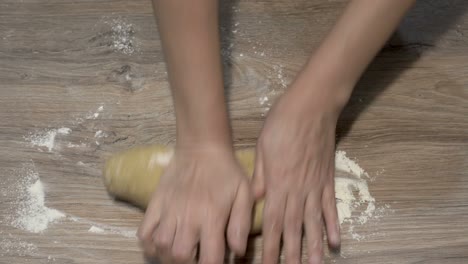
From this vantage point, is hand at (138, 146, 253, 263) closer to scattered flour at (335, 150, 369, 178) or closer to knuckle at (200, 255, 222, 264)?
knuckle at (200, 255, 222, 264)

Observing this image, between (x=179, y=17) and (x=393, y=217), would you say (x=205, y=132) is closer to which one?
(x=179, y=17)

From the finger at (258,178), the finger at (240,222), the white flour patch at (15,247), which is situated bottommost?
the white flour patch at (15,247)

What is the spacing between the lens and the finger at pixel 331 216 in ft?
2.41

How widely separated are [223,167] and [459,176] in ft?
1.21

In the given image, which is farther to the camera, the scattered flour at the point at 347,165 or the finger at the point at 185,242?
the scattered flour at the point at 347,165

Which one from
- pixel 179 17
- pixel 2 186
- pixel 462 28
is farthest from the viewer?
pixel 462 28

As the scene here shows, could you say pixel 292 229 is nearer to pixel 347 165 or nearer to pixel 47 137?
pixel 347 165

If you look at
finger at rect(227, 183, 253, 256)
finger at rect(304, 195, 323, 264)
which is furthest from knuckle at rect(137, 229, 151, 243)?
finger at rect(304, 195, 323, 264)

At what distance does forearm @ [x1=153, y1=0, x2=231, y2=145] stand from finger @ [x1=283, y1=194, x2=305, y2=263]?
125 millimetres

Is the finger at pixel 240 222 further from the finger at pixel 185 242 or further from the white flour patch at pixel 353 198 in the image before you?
the white flour patch at pixel 353 198

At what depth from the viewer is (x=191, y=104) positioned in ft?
2.36

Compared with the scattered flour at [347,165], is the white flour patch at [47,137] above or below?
below

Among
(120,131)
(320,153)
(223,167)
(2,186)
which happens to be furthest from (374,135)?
(2,186)

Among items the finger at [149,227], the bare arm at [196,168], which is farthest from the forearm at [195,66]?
the finger at [149,227]
